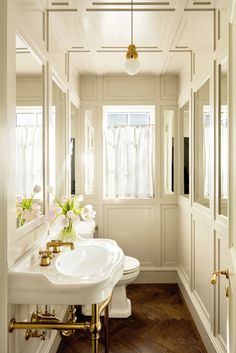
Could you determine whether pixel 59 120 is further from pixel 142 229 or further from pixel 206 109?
pixel 142 229

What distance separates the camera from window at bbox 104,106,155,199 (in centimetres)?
361

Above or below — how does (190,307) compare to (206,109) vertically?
below

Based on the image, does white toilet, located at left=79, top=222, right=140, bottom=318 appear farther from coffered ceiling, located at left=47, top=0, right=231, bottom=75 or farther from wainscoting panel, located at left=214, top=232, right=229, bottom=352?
coffered ceiling, located at left=47, top=0, right=231, bottom=75

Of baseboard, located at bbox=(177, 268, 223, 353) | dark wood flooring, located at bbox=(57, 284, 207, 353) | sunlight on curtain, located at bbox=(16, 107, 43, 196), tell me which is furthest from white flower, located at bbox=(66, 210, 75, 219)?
baseboard, located at bbox=(177, 268, 223, 353)

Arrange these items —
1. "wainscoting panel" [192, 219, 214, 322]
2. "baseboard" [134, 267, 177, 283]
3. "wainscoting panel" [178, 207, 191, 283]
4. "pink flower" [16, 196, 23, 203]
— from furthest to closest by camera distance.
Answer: "baseboard" [134, 267, 177, 283], "wainscoting panel" [178, 207, 191, 283], "wainscoting panel" [192, 219, 214, 322], "pink flower" [16, 196, 23, 203]

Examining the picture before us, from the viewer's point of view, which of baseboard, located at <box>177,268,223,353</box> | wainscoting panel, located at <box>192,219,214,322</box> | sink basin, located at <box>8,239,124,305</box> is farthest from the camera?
wainscoting panel, located at <box>192,219,214,322</box>

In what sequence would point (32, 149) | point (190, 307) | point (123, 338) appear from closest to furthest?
point (32, 149), point (123, 338), point (190, 307)

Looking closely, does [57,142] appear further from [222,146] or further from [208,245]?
[208,245]

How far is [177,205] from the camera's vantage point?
360cm

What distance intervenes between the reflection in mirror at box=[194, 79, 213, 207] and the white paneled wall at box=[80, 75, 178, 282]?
0.89 metres

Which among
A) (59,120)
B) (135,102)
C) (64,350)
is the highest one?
(135,102)

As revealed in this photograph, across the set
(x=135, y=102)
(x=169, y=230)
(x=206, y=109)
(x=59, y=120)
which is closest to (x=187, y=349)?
(x=169, y=230)

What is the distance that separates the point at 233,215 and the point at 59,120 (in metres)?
1.74

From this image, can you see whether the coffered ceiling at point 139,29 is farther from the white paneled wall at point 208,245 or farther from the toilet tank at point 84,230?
the toilet tank at point 84,230
